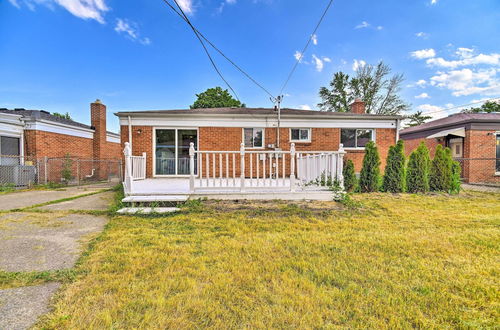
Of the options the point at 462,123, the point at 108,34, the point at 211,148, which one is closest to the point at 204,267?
the point at 211,148

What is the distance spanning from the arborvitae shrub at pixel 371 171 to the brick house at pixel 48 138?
514 inches

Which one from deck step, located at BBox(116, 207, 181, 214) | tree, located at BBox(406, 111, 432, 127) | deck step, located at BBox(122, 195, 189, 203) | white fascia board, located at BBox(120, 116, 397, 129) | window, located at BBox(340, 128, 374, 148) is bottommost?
deck step, located at BBox(116, 207, 181, 214)

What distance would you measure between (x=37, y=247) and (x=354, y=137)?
418 inches

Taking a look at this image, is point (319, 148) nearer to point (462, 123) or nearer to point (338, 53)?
point (338, 53)

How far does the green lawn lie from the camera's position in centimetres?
153

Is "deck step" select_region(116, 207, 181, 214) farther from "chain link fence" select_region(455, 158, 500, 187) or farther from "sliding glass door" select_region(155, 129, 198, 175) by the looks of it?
"chain link fence" select_region(455, 158, 500, 187)

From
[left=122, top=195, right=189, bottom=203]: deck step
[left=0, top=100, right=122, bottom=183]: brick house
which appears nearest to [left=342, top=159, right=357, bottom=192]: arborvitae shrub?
[left=122, top=195, right=189, bottom=203]: deck step

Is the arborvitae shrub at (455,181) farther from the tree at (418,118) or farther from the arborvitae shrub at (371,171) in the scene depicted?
the tree at (418,118)

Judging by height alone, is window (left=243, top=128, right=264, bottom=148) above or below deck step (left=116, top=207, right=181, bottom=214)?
above

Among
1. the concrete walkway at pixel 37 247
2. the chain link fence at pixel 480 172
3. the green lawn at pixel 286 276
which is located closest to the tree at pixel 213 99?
the chain link fence at pixel 480 172

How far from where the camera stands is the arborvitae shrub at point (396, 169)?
23.0ft

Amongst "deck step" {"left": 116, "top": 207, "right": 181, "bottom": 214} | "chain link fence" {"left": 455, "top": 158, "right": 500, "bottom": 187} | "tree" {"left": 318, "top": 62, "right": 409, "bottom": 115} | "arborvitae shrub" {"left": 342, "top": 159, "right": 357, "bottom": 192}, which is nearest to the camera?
"deck step" {"left": 116, "top": 207, "right": 181, "bottom": 214}

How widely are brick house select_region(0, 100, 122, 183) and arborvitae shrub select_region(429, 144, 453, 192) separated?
609 inches

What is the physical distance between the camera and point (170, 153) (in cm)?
890
